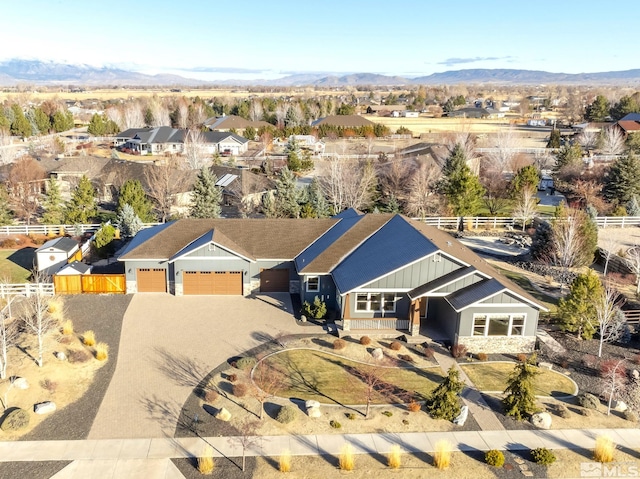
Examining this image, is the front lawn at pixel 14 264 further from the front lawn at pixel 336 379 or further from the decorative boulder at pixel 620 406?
the decorative boulder at pixel 620 406

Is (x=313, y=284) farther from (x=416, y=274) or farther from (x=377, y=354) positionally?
(x=377, y=354)

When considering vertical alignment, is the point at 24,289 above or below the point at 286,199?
below

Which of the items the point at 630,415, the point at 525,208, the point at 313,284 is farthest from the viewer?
the point at 525,208

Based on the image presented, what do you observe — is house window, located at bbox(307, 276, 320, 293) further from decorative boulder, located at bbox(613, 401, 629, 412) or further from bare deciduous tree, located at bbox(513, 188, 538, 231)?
bare deciduous tree, located at bbox(513, 188, 538, 231)

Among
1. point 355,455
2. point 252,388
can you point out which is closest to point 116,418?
point 252,388

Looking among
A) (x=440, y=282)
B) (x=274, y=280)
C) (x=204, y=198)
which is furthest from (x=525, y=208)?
(x=204, y=198)

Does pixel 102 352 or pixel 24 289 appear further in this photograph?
pixel 24 289

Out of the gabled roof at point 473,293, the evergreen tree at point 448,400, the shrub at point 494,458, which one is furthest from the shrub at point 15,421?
the gabled roof at point 473,293
